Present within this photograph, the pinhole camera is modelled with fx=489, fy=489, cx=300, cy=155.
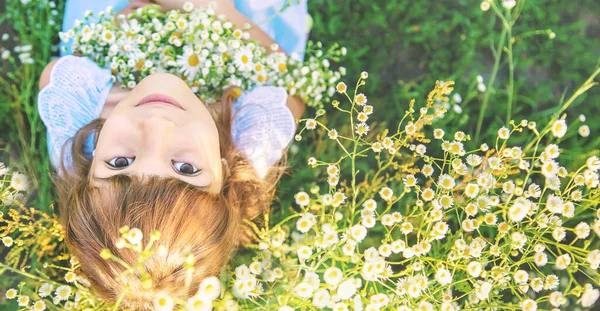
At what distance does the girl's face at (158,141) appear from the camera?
1.18 meters

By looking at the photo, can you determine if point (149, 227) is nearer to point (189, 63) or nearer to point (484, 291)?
point (189, 63)

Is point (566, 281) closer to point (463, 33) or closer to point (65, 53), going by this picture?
point (463, 33)

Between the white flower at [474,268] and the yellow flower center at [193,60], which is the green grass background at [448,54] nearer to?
the yellow flower center at [193,60]

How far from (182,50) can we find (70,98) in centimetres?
38

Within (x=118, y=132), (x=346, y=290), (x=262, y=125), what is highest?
(x=118, y=132)

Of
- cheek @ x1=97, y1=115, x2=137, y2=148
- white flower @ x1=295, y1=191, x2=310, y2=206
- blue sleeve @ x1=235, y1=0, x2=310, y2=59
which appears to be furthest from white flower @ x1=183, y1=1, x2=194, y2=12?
white flower @ x1=295, y1=191, x2=310, y2=206

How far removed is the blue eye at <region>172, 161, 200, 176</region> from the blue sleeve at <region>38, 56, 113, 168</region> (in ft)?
1.45

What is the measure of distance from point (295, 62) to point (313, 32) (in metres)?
0.43

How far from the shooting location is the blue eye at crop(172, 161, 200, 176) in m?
1.24

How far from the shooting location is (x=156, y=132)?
3.79 ft

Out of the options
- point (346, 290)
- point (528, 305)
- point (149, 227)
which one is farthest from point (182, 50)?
point (528, 305)

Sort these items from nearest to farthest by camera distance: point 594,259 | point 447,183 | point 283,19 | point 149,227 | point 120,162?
point 594,259, point 447,183, point 149,227, point 120,162, point 283,19

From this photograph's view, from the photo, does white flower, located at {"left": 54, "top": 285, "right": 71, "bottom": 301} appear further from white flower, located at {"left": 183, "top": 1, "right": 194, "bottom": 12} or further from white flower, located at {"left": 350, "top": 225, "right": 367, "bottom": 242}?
white flower, located at {"left": 183, "top": 1, "right": 194, "bottom": 12}

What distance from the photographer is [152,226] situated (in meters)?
1.14
